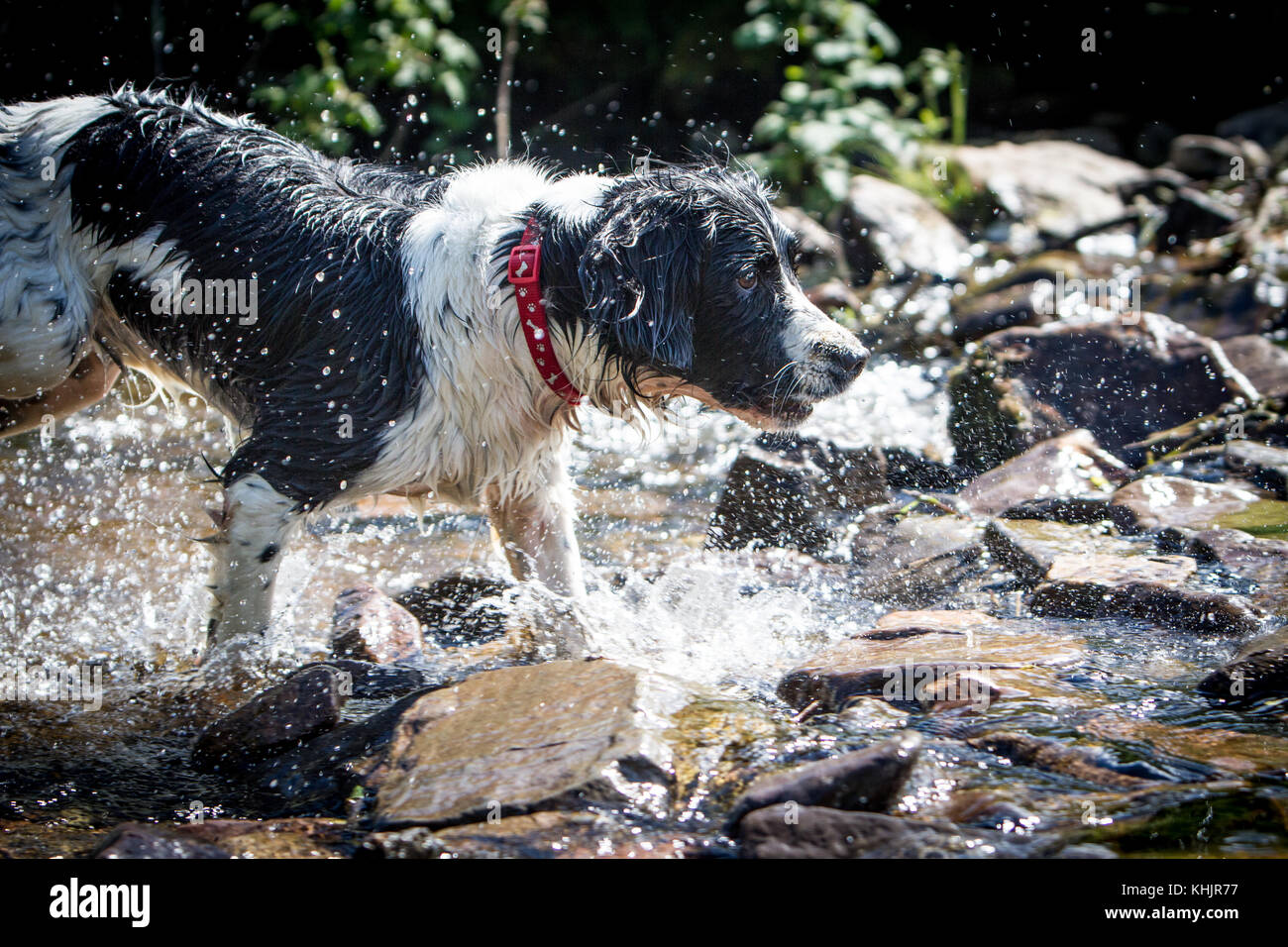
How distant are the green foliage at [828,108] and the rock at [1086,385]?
2.70 m

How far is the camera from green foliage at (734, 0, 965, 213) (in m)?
8.38

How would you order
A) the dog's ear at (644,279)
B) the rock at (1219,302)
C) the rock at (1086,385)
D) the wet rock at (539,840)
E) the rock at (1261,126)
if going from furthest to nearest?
the rock at (1261,126) < the rock at (1219,302) < the rock at (1086,385) < the dog's ear at (644,279) < the wet rock at (539,840)

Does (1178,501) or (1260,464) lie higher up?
(1260,464)

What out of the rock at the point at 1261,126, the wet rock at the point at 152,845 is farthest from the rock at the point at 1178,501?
the rock at the point at 1261,126

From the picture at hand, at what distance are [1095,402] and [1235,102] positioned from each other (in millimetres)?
7100

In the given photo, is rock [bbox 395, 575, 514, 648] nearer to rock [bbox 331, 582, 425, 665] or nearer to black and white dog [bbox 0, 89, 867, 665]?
rock [bbox 331, 582, 425, 665]

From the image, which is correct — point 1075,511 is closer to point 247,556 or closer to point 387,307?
point 387,307

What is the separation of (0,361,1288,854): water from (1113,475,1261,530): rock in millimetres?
933

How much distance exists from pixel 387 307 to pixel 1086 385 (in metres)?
3.57

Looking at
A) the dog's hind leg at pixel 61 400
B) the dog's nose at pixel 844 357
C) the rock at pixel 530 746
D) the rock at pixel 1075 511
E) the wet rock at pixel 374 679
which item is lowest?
the wet rock at pixel 374 679

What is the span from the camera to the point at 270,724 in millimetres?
2996

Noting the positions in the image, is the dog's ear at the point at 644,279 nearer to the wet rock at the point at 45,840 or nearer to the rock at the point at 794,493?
the rock at the point at 794,493

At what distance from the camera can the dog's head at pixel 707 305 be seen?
10.8 feet

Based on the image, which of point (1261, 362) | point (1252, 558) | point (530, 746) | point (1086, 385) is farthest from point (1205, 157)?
point (530, 746)
